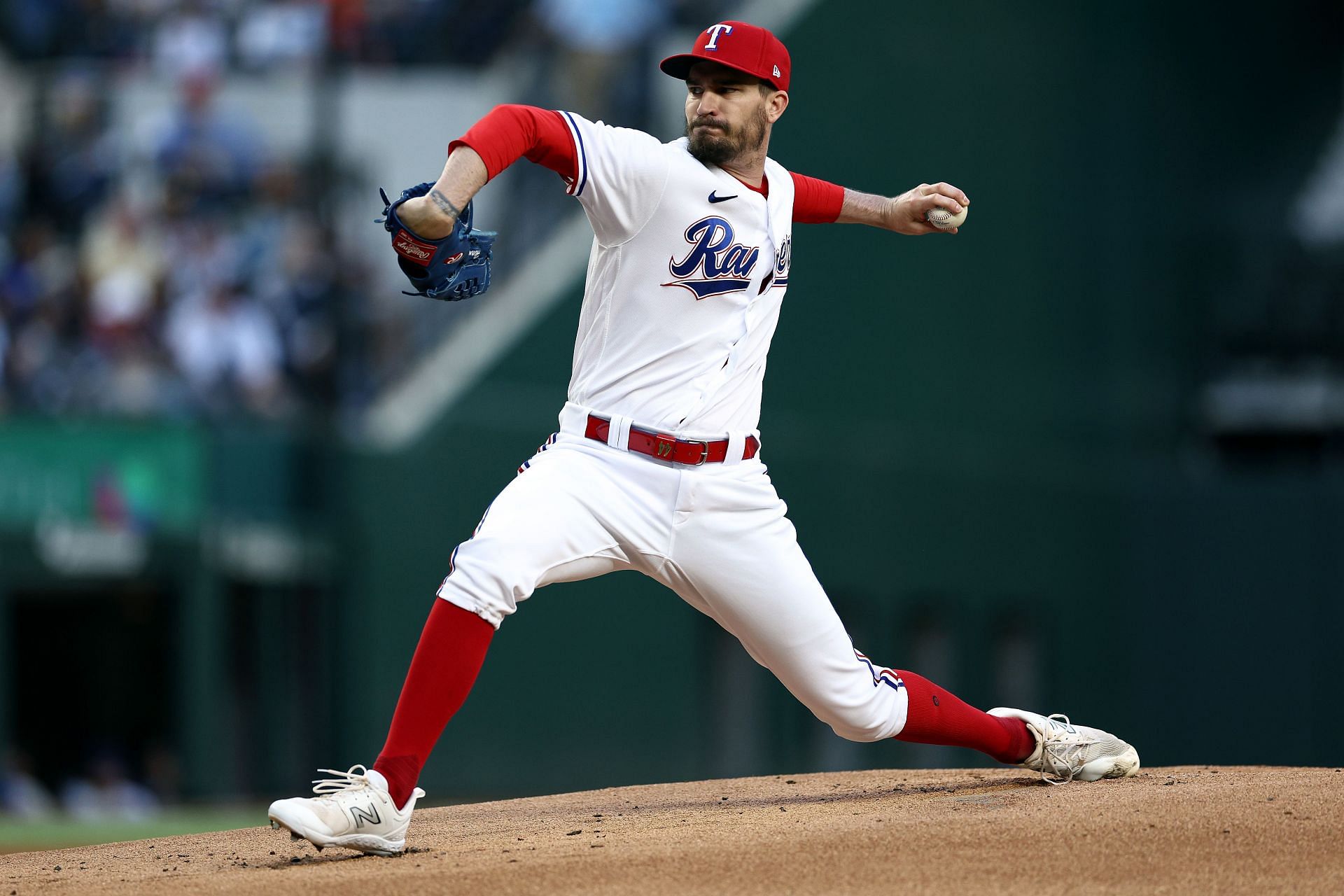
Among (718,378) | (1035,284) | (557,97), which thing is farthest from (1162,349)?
(718,378)

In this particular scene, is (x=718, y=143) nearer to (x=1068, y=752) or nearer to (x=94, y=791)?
(x=1068, y=752)

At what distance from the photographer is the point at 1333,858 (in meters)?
4.08

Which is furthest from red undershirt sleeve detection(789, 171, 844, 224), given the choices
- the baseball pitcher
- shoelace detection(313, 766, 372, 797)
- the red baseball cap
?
shoelace detection(313, 766, 372, 797)

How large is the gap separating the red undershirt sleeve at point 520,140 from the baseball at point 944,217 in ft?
3.30

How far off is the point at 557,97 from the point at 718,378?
28.3 feet

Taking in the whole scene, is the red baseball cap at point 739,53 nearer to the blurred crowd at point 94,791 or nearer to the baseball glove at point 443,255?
the baseball glove at point 443,255

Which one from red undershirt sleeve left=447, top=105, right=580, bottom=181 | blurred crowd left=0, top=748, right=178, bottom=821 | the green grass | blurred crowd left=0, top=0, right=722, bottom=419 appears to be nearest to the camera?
red undershirt sleeve left=447, top=105, right=580, bottom=181

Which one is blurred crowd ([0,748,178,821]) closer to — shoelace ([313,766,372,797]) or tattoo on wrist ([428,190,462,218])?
shoelace ([313,766,372,797])

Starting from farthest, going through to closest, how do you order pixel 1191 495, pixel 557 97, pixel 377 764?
1. pixel 1191 495
2. pixel 557 97
3. pixel 377 764

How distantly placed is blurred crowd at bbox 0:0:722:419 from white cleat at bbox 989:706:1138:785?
748 cm

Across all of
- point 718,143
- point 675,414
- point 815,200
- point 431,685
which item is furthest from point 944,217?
point 431,685

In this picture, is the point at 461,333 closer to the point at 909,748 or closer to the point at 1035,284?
the point at 909,748

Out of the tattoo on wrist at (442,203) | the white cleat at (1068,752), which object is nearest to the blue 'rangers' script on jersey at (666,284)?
the tattoo on wrist at (442,203)

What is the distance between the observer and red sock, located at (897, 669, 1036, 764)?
15.5 ft
